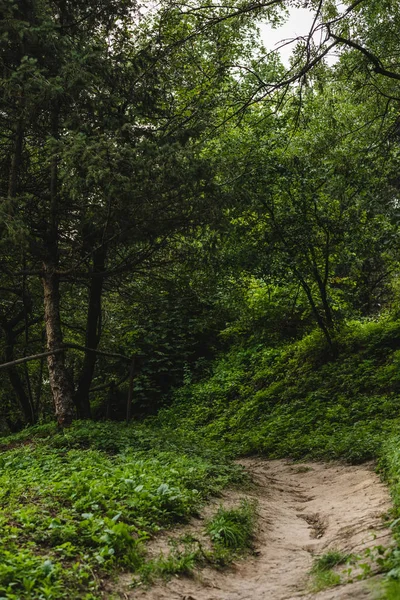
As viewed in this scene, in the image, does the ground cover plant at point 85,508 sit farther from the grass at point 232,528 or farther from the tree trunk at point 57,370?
the tree trunk at point 57,370

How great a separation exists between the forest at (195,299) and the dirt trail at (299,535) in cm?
4

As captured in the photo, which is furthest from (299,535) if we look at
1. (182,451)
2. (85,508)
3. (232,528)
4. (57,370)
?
(57,370)

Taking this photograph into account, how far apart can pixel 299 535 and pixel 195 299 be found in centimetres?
1327

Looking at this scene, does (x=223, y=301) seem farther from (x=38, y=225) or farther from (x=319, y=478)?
(x=319, y=478)

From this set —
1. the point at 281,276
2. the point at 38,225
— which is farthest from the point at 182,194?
the point at 281,276

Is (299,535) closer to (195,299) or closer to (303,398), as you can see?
(303,398)

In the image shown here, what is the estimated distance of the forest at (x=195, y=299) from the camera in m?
4.89

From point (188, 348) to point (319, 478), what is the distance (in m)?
11.9

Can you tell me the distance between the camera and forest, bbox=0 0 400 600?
16.0 feet

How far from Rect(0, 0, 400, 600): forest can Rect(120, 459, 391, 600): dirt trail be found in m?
0.04

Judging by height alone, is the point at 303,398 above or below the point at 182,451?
above

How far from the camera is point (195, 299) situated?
19031 mm

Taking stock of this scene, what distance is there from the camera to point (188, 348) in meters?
20.5

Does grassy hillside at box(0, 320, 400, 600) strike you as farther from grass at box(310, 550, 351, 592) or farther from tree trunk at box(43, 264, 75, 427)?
grass at box(310, 550, 351, 592)
